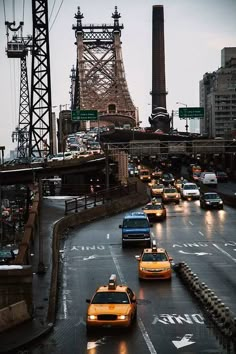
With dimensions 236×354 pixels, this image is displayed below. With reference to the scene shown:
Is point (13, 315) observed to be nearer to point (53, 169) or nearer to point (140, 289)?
→ point (140, 289)

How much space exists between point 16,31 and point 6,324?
140 metres

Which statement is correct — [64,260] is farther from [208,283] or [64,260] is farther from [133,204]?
[133,204]

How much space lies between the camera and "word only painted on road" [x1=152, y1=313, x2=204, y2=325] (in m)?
21.4

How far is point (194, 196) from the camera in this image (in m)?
73.1

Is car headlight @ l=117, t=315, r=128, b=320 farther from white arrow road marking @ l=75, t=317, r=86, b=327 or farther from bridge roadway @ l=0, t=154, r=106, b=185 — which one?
bridge roadway @ l=0, t=154, r=106, b=185

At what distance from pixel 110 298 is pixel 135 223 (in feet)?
63.8

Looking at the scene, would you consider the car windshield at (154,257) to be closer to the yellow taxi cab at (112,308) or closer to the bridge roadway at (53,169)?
the yellow taxi cab at (112,308)

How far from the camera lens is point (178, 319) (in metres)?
21.7

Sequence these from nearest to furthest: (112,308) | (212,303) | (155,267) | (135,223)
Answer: (112,308) < (212,303) < (155,267) < (135,223)

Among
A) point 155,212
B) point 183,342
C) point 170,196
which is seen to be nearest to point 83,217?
point 155,212

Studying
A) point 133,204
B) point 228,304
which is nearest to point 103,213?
point 133,204

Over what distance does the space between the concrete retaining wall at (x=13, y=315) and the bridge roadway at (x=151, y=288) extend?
1144 mm

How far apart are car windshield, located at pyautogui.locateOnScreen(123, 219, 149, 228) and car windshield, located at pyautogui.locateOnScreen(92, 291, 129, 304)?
62.0 feet

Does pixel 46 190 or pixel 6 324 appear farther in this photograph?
pixel 46 190
